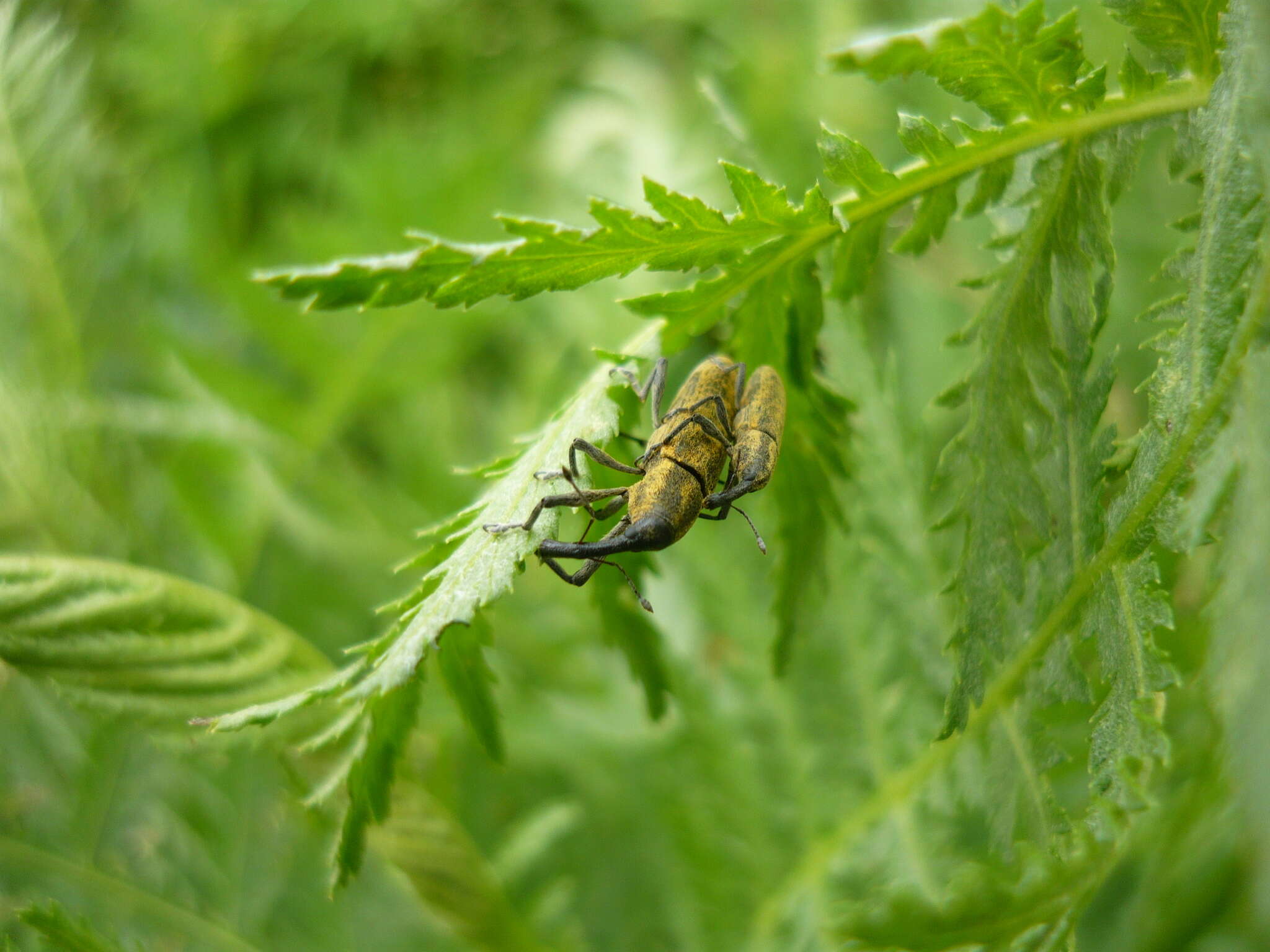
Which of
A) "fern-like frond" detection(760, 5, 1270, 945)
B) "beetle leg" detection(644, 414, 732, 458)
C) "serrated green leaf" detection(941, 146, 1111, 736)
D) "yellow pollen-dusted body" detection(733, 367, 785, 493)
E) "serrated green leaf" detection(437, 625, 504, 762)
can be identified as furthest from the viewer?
"beetle leg" detection(644, 414, 732, 458)

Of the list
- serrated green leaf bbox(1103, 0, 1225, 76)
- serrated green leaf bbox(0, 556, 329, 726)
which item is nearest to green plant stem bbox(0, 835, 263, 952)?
serrated green leaf bbox(0, 556, 329, 726)

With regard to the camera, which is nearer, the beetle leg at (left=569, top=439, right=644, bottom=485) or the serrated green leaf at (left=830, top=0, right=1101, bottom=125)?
the serrated green leaf at (left=830, top=0, right=1101, bottom=125)

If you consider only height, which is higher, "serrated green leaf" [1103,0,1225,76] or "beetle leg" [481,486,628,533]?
"serrated green leaf" [1103,0,1225,76]

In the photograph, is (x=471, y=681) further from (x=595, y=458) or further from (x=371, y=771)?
(x=595, y=458)

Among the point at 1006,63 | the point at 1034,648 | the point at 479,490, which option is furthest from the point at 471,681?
the point at 479,490

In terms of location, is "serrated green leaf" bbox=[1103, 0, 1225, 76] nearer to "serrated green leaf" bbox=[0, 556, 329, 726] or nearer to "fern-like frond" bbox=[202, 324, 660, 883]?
"fern-like frond" bbox=[202, 324, 660, 883]

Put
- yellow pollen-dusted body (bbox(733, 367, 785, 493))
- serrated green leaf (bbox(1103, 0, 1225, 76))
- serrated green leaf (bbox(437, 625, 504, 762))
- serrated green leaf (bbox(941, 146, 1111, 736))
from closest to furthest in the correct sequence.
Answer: serrated green leaf (bbox(1103, 0, 1225, 76)) → serrated green leaf (bbox(941, 146, 1111, 736)) → serrated green leaf (bbox(437, 625, 504, 762)) → yellow pollen-dusted body (bbox(733, 367, 785, 493))

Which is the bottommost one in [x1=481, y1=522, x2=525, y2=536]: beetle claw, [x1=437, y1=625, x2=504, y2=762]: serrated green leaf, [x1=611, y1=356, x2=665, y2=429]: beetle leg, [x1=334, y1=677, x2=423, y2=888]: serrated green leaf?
[x1=334, y1=677, x2=423, y2=888]: serrated green leaf
